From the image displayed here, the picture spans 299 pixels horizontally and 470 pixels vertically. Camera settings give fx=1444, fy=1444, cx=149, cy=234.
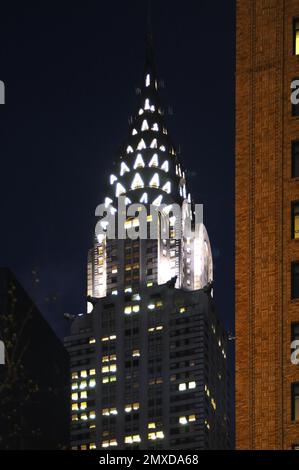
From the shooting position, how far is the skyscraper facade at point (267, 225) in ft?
249

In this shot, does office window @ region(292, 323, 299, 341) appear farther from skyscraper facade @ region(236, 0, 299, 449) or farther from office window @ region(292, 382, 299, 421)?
office window @ region(292, 382, 299, 421)

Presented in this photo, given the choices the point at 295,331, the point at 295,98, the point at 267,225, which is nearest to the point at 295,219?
the point at 267,225

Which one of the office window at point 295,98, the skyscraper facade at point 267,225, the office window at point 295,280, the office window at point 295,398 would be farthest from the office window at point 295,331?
the office window at point 295,98

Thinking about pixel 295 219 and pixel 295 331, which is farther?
pixel 295 219

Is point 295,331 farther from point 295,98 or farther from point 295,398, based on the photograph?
point 295,98

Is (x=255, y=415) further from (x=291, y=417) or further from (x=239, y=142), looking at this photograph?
(x=239, y=142)

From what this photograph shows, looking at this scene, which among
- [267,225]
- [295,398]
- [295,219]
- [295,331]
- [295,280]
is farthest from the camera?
[267,225]

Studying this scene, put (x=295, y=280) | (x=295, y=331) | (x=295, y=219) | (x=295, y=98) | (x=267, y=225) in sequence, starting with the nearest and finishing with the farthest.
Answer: (x=295, y=331), (x=295, y=280), (x=295, y=219), (x=267, y=225), (x=295, y=98)

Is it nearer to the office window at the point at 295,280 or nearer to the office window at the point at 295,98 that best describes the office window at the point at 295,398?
the office window at the point at 295,280

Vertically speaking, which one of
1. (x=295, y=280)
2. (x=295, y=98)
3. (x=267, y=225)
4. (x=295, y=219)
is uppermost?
(x=295, y=98)

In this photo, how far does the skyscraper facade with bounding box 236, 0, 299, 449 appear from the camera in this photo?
7575cm

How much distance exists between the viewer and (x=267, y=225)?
261 feet
